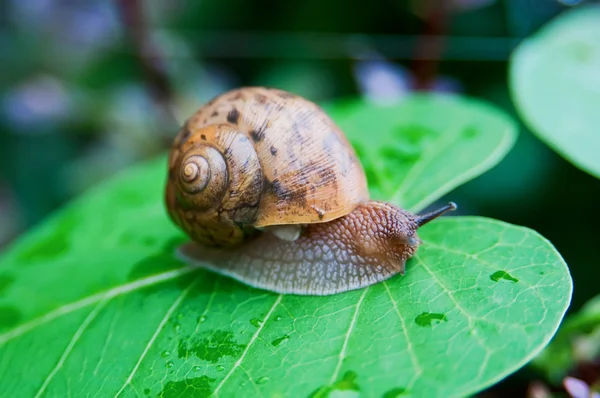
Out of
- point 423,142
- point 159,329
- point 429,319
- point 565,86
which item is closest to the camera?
point 429,319

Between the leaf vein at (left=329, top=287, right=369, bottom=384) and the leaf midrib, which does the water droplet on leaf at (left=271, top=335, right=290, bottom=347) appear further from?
the leaf midrib

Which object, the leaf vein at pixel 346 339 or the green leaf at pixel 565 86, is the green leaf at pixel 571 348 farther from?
the leaf vein at pixel 346 339

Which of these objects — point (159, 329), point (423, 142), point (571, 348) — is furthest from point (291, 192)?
point (571, 348)

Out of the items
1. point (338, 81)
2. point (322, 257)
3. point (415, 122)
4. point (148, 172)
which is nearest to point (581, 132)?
point (415, 122)

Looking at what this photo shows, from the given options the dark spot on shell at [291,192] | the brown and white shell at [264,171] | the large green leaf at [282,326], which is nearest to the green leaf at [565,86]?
the large green leaf at [282,326]

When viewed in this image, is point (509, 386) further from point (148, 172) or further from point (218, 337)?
point (148, 172)

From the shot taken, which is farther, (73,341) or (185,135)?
(185,135)

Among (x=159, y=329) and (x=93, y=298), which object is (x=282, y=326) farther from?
(x=93, y=298)
